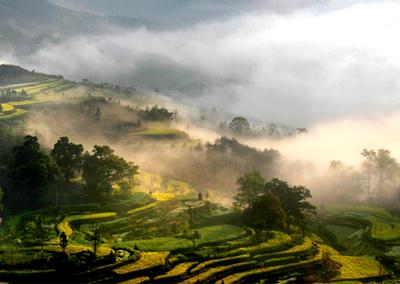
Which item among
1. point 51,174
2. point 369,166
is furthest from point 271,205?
point 369,166

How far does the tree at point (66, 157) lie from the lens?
389ft

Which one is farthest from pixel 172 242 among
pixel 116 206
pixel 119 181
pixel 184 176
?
pixel 184 176

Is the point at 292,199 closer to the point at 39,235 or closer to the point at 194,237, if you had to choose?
the point at 194,237

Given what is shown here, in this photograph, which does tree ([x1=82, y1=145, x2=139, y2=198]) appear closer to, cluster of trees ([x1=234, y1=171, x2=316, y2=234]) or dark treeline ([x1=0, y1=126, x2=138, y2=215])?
dark treeline ([x1=0, y1=126, x2=138, y2=215])

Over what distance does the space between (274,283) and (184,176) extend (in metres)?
101

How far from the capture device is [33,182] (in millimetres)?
105938

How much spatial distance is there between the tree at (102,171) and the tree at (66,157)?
334 cm

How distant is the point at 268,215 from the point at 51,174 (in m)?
54.8

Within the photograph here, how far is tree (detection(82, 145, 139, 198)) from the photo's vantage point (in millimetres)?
109688

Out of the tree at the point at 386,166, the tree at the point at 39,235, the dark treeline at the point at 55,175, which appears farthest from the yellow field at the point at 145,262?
the tree at the point at 386,166

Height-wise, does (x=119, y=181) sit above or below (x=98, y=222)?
above

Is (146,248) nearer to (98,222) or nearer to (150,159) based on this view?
(98,222)

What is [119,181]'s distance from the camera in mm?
121562

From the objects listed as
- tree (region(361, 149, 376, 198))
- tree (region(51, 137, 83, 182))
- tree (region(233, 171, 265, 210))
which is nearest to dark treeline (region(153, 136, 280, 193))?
tree (region(361, 149, 376, 198))
